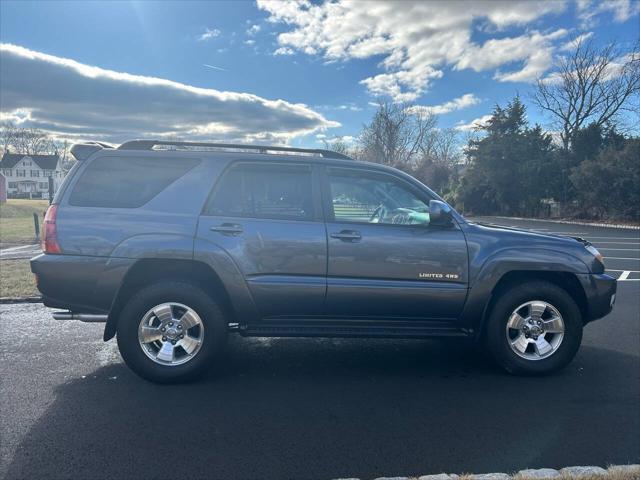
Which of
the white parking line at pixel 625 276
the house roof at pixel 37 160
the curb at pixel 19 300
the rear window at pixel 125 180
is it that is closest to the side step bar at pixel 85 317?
the rear window at pixel 125 180

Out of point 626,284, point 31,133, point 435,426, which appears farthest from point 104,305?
point 31,133

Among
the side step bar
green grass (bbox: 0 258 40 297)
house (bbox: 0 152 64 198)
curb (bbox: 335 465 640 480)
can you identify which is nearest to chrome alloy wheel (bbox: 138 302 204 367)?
the side step bar

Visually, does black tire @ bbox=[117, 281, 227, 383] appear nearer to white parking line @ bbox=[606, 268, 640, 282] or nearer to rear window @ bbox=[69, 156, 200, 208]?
rear window @ bbox=[69, 156, 200, 208]

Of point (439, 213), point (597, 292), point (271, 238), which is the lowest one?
point (597, 292)

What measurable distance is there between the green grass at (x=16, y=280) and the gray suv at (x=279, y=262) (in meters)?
3.69

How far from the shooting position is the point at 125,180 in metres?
4.12

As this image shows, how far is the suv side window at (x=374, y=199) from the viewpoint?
427cm

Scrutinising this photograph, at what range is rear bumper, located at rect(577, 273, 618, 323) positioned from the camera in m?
4.40

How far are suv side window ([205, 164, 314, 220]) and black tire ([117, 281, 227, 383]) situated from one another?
75 centimetres

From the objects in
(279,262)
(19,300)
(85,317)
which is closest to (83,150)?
(85,317)

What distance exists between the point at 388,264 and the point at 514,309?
1277 millimetres

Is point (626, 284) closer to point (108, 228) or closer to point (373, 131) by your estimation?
point (108, 228)

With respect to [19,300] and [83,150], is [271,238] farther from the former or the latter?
[19,300]

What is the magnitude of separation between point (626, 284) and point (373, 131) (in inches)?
1868
